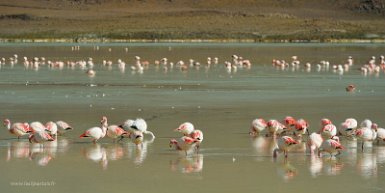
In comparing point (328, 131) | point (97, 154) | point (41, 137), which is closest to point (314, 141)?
point (328, 131)

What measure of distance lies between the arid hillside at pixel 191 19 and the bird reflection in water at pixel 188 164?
66.6 metres

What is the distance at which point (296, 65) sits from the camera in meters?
35.8

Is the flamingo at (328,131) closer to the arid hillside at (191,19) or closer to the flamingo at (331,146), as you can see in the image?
the flamingo at (331,146)

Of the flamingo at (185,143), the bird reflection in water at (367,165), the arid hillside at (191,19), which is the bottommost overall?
the bird reflection in water at (367,165)

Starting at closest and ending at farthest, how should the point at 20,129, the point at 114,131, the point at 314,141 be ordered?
the point at 314,141
the point at 114,131
the point at 20,129

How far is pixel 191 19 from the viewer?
97.4 metres

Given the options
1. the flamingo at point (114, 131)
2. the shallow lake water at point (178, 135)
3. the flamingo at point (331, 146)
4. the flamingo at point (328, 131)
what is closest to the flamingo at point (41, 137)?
the shallow lake water at point (178, 135)

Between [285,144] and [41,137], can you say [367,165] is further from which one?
[41,137]

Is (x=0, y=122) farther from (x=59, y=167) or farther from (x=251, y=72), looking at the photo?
(x=251, y=72)

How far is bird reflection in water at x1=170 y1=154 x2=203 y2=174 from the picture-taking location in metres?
10.6

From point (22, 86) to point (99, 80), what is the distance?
11.8ft

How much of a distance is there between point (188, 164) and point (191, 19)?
86.9m

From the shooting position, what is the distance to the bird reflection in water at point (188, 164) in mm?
10570

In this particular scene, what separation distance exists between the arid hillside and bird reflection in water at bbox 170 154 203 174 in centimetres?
6656
